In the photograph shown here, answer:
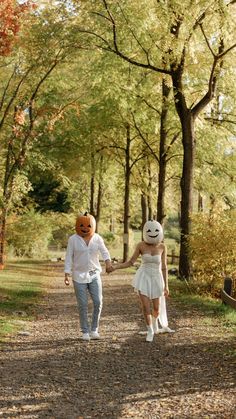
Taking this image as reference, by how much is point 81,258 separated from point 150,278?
1175 mm

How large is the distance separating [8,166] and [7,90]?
4.03m

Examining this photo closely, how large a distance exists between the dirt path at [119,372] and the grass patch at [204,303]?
1.22 feet

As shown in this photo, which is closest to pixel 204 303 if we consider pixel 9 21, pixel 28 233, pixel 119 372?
pixel 119 372

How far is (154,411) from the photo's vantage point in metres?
5.99

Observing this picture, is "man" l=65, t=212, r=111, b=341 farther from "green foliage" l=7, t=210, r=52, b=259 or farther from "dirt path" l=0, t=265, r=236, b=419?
"green foliage" l=7, t=210, r=52, b=259

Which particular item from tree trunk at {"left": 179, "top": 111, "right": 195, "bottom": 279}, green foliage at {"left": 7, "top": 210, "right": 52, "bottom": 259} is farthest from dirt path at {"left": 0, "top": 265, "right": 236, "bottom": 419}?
green foliage at {"left": 7, "top": 210, "right": 52, "bottom": 259}

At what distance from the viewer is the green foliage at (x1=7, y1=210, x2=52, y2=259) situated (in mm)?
34250

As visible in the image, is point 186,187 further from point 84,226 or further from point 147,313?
point 147,313

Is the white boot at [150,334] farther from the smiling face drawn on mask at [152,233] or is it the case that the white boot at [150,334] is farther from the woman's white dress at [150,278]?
the smiling face drawn on mask at [152,233]

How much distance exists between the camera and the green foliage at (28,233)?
34.2m

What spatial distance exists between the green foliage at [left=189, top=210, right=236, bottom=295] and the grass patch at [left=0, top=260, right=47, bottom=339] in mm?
4620

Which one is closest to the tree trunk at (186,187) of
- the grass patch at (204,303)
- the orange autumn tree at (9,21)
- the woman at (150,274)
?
the grass patch at (204,303)

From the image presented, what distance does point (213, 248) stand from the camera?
15.8m

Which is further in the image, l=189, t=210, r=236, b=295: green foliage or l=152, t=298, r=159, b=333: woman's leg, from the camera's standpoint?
l=189, t=210, r=236, b=295: green foliage
